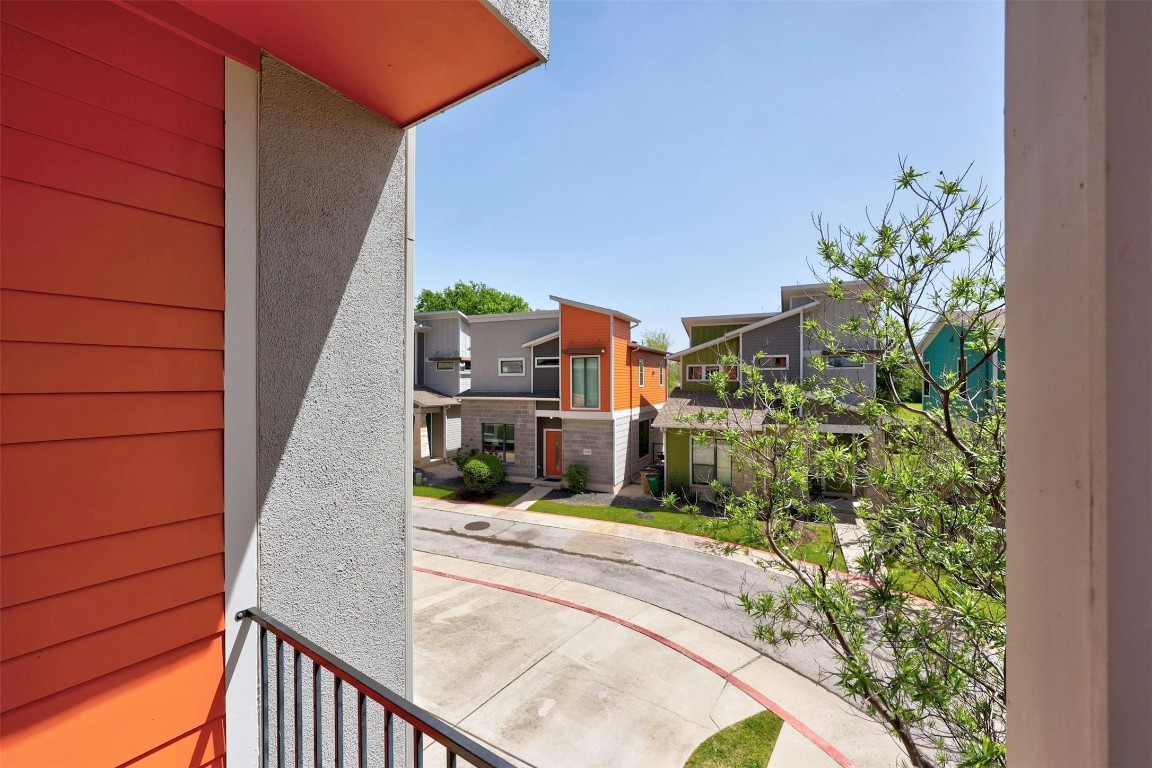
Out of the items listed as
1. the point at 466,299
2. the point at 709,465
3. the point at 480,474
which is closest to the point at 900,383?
the point at 709,465

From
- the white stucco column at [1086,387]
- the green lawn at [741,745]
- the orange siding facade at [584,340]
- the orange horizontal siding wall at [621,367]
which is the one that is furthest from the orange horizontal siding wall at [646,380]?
the white stucco column at [1086,387]

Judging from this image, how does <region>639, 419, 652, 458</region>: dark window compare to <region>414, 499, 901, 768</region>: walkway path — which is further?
<region>639, 419, 652, 458</region>: dark window

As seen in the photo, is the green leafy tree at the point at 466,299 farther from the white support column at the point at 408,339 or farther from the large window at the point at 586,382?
the white support column at the point at 408,339

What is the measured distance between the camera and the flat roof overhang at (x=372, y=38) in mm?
1956

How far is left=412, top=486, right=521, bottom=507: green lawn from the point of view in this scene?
559 inches

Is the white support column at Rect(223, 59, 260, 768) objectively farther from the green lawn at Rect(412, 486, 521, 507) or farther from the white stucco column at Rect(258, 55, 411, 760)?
the green lawn at Rect(412, 486, 521, 507)

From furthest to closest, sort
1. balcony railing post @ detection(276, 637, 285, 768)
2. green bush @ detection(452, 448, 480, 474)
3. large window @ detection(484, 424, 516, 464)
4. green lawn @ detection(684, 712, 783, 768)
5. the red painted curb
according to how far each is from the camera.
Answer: large window @ detection(484, 424, 516, 464) → green bush @ detection(452, 448, 480, 474) → the red painted curb → green lawn @ detection(684, 712, 783, 768) → balcony railing post @ detection(276, 637, 285, 768)

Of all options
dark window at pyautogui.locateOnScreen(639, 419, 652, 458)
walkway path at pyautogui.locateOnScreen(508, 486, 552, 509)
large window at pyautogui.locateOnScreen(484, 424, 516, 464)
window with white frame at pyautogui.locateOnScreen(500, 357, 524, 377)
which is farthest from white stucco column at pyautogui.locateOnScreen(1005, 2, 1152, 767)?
window with white frame at pyautogui.locateOnScreen(500, 357, 524, 377)

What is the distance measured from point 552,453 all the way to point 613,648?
33.6 feet

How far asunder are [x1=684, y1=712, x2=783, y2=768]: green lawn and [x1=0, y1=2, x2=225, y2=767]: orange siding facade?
13.2 feet

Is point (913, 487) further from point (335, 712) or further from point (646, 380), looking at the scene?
point (646, 380)

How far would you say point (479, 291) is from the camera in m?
43.2

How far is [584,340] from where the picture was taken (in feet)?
49.6

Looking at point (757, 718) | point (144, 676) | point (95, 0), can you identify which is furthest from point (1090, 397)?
point (757, 718)
